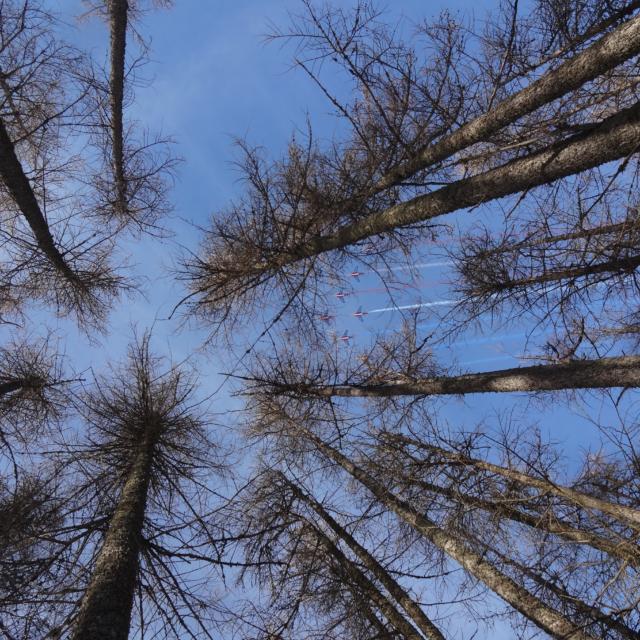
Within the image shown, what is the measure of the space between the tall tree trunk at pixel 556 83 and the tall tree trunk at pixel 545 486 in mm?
2955

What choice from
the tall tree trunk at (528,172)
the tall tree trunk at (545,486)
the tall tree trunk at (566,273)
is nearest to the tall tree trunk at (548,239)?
the tall tree trunk at (566,273)

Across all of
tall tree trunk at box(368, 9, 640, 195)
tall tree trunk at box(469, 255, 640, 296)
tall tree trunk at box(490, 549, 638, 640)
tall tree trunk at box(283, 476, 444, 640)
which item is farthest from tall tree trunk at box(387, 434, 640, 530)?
tall tree trunk at box(368, 9, 640, 195)

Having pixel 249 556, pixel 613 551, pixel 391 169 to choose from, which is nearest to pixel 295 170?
pixel 391 169

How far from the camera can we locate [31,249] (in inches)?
269

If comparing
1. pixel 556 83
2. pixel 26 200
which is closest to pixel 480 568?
pixel 556 83

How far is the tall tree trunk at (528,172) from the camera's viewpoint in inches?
139

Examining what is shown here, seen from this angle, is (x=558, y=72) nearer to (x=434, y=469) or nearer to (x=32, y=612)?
(x=434, y=469)

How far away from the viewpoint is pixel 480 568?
5238 millimetres

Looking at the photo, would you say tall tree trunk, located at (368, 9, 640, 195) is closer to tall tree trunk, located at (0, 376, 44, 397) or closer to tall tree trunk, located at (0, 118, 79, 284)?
tall tree trunk, located at (0, 118, 79, 284)

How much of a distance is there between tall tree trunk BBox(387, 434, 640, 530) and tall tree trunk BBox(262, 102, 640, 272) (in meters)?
2.48

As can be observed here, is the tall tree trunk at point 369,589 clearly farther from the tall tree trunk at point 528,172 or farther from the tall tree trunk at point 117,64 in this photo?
the tall tree trunk at point 117,64

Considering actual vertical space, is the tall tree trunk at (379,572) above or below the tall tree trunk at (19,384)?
below

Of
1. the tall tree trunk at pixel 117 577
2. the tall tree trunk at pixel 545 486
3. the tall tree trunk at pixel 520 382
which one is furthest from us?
the tall tree trunk at pixel 520 382

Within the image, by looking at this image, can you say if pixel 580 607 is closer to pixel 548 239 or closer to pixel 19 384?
pixel 548 239
